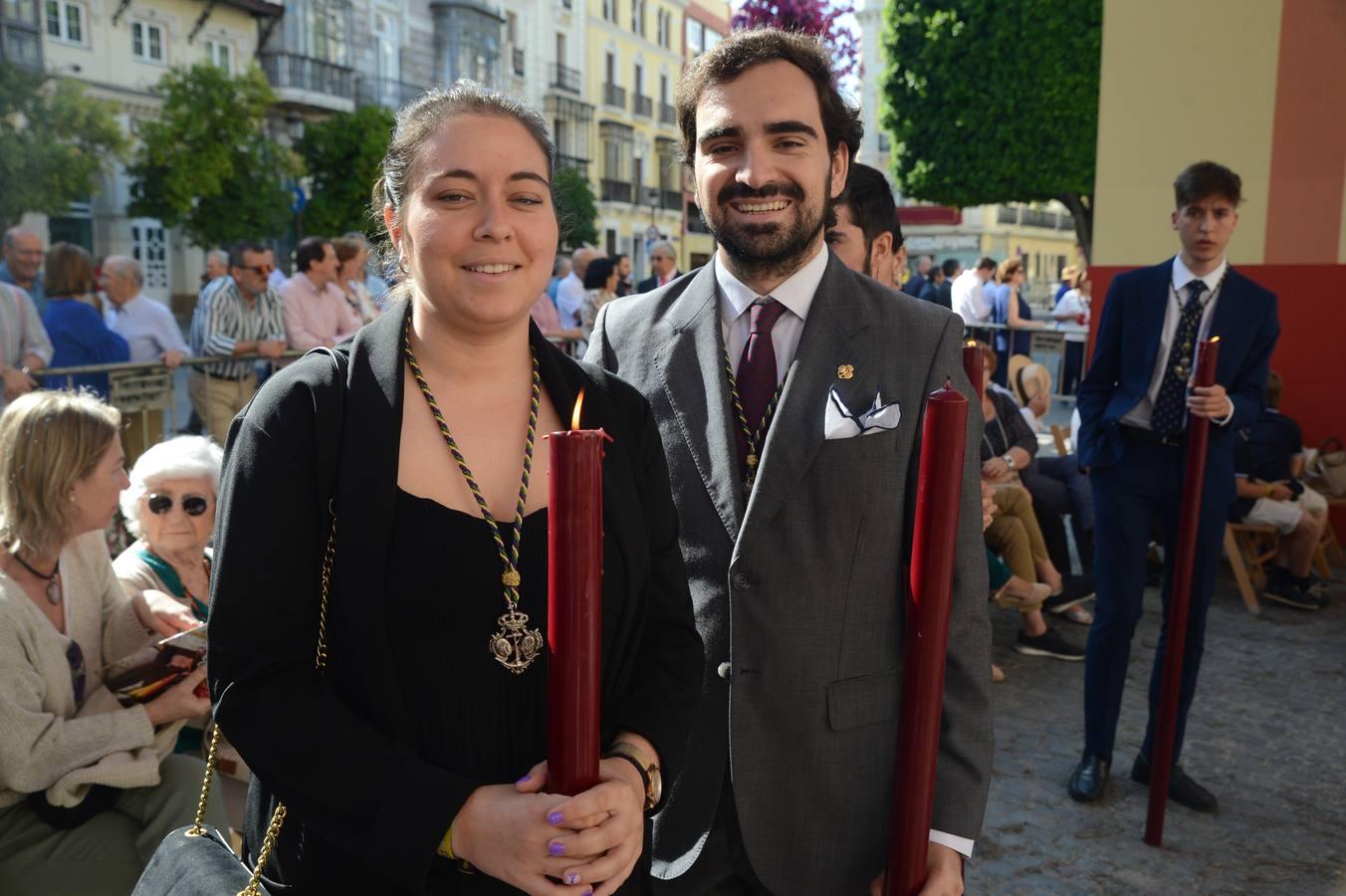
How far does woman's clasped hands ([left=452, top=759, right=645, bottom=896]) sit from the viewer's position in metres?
1.10

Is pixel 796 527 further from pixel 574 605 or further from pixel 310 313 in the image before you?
pixel 310 313

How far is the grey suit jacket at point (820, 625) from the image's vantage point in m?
1.85

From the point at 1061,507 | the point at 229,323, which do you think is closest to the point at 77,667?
the point at 1061,507

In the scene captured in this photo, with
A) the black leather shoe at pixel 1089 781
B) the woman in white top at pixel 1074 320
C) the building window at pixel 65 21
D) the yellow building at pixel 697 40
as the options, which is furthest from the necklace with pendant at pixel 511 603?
the yellow building at pixel 697 40

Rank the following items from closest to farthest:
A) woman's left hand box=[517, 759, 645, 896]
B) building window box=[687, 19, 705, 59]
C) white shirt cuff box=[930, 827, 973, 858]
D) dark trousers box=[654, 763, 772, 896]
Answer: woman's left hand box=[517, 759, 645, 896]
white shirt cuff box=[930, 827, 973, 858]
dark trousers box=[654, 763, 772, 896]
building window box=[687, 19, 705, 59]

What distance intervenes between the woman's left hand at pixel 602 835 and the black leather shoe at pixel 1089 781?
333 centimetres

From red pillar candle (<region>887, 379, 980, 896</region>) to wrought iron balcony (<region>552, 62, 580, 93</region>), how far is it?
48184 millimetres

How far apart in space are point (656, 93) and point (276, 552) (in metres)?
57.4

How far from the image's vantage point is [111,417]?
124 inches

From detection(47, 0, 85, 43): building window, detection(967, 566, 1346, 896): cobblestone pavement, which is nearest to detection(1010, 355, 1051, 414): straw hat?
detection(967, 566, 1346, 896): cobblestone pavement

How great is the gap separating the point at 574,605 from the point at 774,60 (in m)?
1.47

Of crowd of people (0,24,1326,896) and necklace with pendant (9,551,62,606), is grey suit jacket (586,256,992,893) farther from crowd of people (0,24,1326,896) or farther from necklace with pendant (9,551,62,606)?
necklace with pendant (9,551,62,606)

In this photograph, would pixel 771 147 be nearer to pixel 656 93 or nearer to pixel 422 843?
pixel 422 843

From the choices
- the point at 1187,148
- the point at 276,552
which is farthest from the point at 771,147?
the point at 1187,148
